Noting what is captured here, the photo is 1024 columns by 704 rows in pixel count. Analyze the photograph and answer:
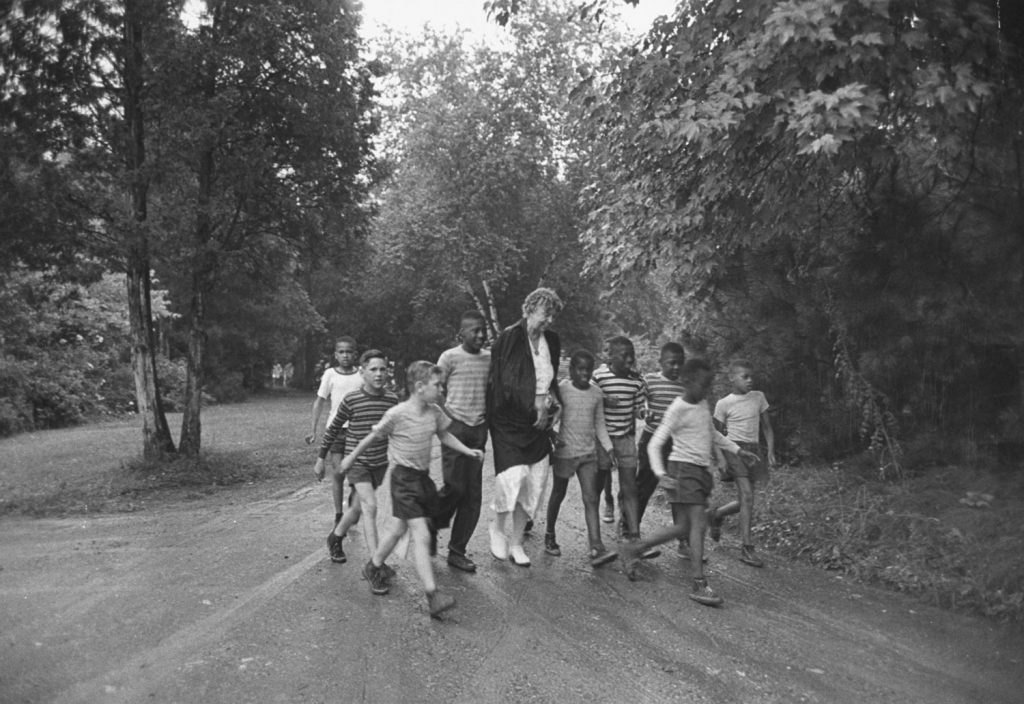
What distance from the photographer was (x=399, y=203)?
106ft

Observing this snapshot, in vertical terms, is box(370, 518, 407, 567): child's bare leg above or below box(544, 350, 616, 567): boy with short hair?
below

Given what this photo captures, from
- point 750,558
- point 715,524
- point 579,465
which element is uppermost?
point 579,465

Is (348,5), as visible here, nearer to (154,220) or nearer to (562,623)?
(154,220)

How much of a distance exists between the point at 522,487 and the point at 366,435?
136 cm

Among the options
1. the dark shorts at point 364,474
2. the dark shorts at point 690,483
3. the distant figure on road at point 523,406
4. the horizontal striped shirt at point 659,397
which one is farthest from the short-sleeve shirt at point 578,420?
the dark shorts at point 364,474

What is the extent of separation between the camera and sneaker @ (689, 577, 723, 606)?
591 cm

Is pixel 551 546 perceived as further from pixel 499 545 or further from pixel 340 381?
pixel 340 381

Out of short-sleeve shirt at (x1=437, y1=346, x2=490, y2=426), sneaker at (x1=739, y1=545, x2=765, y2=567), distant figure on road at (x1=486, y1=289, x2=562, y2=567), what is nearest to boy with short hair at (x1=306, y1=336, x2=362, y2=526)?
short-sleeve shirt at (x1=437, y1=346, x2=490, y2=426)

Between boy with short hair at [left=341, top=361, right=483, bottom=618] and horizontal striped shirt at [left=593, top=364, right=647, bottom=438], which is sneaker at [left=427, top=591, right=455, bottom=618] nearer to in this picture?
boy with short hair at [left=341, top=361, right=483, bottom=618]

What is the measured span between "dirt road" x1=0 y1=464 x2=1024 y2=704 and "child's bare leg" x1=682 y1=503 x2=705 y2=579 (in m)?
0.30

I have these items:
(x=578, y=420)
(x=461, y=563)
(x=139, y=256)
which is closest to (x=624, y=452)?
(x=578, y=420)

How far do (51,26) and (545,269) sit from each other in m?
23.1

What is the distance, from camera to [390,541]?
5.91 metres

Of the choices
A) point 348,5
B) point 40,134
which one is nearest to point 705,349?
point 348,5
